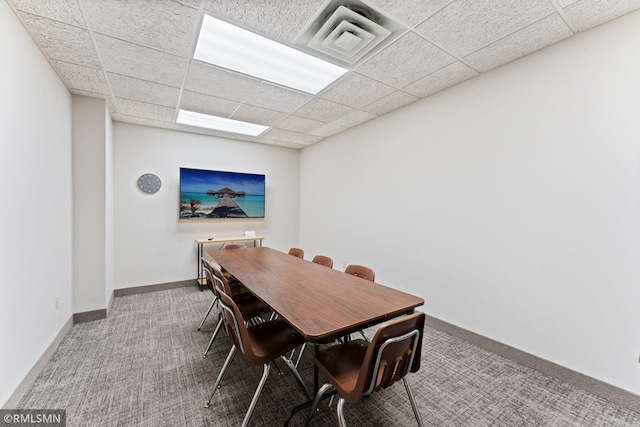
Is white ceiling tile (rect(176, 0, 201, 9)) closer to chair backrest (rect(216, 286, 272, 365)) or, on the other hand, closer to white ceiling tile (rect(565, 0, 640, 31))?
chair backrest (rect(216, 286, 272, 365))

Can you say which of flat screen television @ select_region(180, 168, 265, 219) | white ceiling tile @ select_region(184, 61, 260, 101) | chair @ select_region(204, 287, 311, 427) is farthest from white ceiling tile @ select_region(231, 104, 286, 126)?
chair @ select_region(204, 287, 311, 427)

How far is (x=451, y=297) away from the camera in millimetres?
2838

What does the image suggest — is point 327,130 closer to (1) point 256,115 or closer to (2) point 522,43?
(1) point 256,115

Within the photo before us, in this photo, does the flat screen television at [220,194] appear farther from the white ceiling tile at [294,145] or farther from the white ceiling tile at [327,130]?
the white ceiling tile at [327,130]

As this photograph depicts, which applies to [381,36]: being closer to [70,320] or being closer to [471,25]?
[471,25]

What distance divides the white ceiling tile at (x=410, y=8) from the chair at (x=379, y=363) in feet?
6.38

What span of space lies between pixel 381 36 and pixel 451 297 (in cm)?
263

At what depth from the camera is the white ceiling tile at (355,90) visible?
2.70m

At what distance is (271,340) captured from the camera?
5.97ft

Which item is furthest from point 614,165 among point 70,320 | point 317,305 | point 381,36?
point 70,320

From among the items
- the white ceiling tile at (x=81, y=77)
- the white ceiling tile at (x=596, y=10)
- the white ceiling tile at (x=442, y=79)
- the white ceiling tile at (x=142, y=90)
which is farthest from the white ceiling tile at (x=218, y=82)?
the white ceiling tile at (x=596, y=10)

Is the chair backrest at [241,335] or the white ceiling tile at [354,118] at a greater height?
the white ceiling tile at [354,118]

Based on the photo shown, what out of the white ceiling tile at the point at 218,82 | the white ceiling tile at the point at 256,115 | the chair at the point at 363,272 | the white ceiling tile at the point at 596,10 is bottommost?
the chair at the point at 363,272

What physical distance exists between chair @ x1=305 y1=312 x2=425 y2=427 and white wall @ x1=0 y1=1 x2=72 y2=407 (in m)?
2.08
